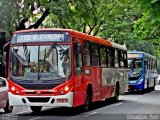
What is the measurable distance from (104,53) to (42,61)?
18.8ft

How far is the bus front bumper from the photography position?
16.7 metres

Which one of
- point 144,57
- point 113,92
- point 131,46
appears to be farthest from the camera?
point 131,46

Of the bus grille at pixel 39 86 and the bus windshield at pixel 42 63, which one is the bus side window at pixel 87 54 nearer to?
the bus windshield at pixel 42 63

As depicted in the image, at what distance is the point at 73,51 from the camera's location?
Result: 17.3m

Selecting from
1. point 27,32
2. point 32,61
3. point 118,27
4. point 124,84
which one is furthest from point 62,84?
Answer: point 118,27

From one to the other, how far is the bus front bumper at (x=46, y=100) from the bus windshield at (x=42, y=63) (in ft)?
2.22

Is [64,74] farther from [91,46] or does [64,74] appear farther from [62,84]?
[91,46]

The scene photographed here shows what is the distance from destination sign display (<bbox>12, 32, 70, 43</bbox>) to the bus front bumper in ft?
6.71

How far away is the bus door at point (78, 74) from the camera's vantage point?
1725 cm

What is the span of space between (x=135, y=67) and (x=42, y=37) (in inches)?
710

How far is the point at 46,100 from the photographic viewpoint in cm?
1683

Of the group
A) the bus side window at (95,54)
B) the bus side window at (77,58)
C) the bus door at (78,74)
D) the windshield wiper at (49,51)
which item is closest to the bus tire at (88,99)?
the bus door at (78,74)

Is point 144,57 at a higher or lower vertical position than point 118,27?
lower

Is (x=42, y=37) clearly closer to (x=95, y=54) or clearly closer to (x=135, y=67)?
(x=95, y=54)
